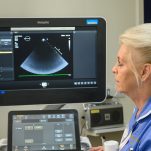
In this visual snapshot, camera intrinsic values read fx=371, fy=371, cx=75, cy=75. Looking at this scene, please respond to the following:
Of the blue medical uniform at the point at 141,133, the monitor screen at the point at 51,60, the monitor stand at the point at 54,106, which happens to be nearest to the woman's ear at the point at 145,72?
the blue medical uniform at the point at 141,133

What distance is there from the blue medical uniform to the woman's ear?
4.3 inches

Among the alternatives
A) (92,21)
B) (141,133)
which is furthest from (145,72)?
(92,21)

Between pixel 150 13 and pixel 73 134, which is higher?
pixel 150 13

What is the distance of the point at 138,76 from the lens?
1433 millimetres

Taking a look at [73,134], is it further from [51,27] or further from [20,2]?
[20,2]

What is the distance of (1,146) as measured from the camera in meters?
1.79

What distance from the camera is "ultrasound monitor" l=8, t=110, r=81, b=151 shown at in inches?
65.0

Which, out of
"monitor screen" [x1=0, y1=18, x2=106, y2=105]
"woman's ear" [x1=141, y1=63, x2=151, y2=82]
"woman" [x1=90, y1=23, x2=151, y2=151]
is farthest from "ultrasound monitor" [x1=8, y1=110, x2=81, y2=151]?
"woman's ear" [x1=141, y1=63, x2=151, y2=82]

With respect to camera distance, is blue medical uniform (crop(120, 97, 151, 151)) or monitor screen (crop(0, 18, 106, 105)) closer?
blue medical uniform (crop(120, 97, 151, 151))

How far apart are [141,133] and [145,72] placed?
230 millimetres

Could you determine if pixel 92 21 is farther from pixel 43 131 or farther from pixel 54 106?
pixel 43 131

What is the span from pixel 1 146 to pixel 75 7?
4.08 ft

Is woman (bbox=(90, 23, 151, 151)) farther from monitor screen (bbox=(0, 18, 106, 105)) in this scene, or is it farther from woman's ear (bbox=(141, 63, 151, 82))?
monitor screen (bbox=(0, 18, 106, 105))

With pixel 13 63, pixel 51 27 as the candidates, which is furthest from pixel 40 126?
pixel 51 27
